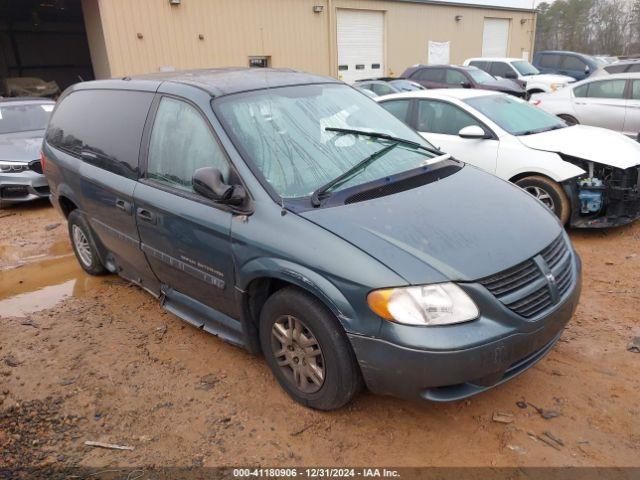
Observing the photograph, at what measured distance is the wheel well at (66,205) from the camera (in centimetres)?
482

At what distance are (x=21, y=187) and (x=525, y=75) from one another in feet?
52.0

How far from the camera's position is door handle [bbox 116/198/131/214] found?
12.1ft

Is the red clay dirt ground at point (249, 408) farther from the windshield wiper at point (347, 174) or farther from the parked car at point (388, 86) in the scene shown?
the parked car at point (388, 86)

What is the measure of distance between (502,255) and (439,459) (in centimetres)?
109

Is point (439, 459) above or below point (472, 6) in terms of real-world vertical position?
below

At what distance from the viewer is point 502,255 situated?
254 cm

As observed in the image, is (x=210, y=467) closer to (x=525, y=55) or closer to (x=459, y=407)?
(x=459, y=407)

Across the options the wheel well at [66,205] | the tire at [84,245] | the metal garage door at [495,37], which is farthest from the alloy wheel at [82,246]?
the metal garage door at [495,37]

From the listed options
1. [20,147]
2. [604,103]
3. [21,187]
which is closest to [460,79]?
[604,103]

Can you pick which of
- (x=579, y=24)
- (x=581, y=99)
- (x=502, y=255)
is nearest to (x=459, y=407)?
(x=502, y=255)

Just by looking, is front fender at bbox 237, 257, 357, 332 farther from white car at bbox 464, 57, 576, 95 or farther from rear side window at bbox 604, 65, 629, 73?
white car at bbox 464, 57, 576, 95

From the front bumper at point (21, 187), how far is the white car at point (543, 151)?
5655 millimetres

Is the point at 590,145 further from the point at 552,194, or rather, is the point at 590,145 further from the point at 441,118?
the point at 441,118

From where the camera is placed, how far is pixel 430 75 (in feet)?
50.1
